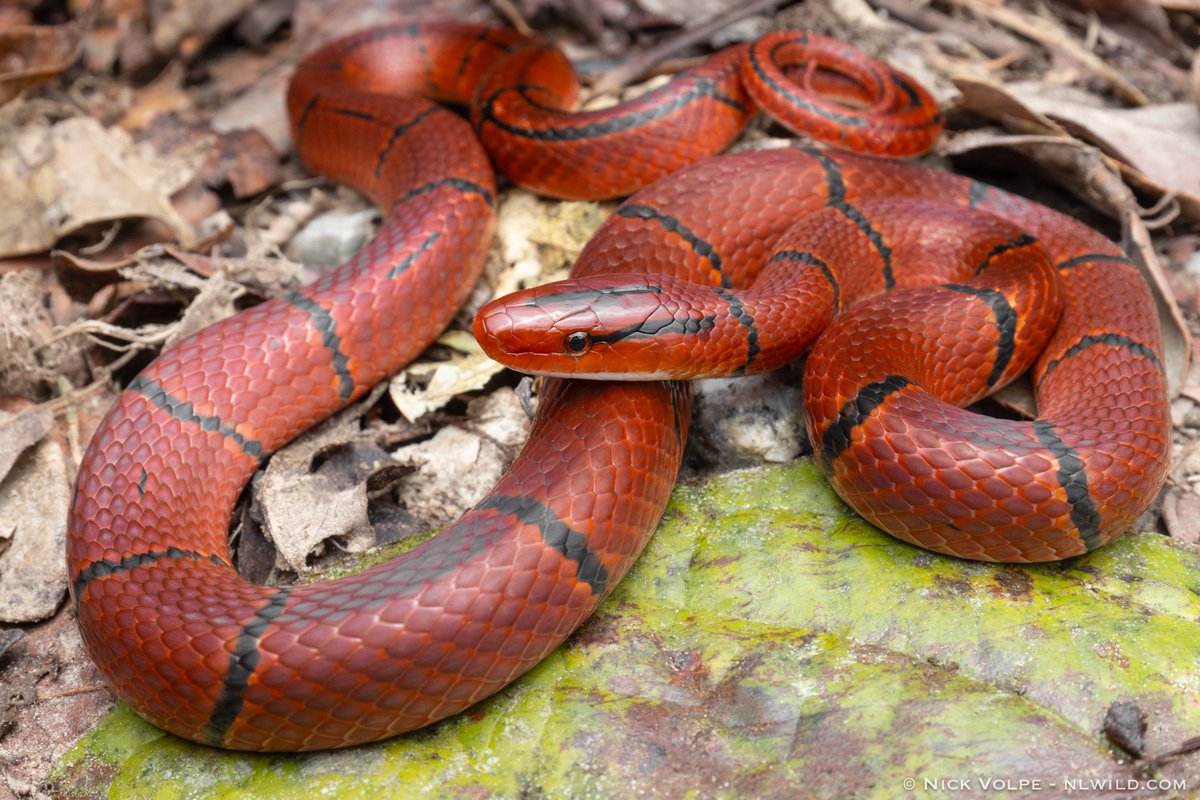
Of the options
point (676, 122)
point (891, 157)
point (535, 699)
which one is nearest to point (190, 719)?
point (535, 699)

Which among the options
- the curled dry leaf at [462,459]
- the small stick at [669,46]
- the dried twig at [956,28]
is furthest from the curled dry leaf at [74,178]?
the dried twig at [956,28]

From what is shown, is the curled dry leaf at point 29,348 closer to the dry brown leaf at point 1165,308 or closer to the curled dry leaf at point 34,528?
the curled dry leaf at point 34,528

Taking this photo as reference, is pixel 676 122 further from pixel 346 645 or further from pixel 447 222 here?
pixel 346 645

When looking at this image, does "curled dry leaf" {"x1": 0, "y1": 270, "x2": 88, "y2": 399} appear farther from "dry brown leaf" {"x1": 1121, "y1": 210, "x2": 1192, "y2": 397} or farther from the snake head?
"dry brown leaf" {"x1": 1121, "y1": 210, "x2": 1192, "y2": 397}

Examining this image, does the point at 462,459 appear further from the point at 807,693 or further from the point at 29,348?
the point at 29,348

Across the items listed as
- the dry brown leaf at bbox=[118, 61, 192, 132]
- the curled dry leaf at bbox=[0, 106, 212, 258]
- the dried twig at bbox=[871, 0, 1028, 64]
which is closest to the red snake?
the curled dry leaf at bbox=[0, 106, 212, 258]

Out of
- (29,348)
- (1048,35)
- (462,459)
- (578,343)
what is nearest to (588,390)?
(578,343)

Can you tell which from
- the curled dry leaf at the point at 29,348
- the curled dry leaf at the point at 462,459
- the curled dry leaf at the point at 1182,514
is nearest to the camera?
the curled dry leaf at the point at 1182,514
